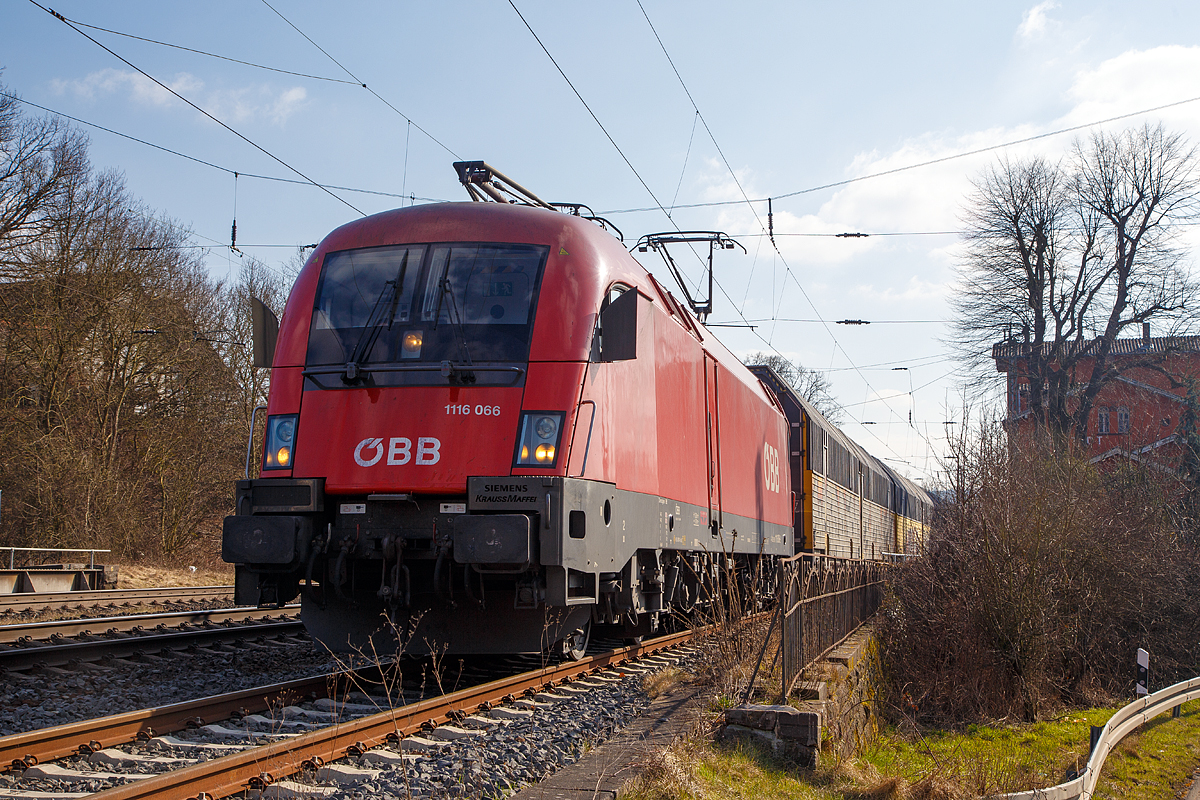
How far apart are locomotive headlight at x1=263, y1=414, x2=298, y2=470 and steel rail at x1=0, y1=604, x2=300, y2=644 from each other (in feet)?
11.9

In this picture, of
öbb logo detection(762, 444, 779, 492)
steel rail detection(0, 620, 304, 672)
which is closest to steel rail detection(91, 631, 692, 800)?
steel rail detection(0, 620, 304, 672)

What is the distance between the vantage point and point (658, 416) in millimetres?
8781

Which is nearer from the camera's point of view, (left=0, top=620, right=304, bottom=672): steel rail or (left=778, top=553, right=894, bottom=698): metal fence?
(left=778, top=553, right=894, bottom=698): metal fence

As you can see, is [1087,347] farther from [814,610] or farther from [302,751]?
[302,751]

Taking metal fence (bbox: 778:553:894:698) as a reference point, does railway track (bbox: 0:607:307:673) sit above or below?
below

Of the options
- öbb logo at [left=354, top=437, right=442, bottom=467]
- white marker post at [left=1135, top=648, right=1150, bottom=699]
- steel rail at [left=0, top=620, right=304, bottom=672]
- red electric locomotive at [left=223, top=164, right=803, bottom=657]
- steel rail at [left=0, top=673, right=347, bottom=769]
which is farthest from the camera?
white marker post at [left=1135, top=648, right=1150, bottom=699]

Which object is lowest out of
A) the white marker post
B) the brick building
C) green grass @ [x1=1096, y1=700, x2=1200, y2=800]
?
green grass @ [x1=1096, y1=700, x2=1200, y2=800]

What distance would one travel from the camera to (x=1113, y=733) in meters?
9.84

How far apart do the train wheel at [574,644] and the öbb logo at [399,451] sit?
77.0 inches

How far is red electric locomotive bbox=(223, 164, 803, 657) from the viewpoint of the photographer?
22.8 ft

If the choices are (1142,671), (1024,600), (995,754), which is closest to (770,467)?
(1024,600)

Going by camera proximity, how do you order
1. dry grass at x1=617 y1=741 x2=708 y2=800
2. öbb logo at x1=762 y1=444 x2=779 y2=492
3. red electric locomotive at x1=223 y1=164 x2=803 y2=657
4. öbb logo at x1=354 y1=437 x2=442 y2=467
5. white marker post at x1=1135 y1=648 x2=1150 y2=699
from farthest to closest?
öbb logo at x1=762 y1=444 x2=779 y2=492 → white marker post at x1=1135 y1=648 x2=1150 y2=699 → öbb logo at x1=354 y1=437 x2=442 y2=467 → red electric locomotive at x1=223 y1=164 x2=803 y2=657 → dry grass at x1=617 y1=741 x2=708 y2=800

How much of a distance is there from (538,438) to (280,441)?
207cm

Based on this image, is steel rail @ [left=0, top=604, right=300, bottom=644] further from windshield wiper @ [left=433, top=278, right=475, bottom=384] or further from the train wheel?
windshield wiper @ [left=433, top=278, right=475, bottom=384]
